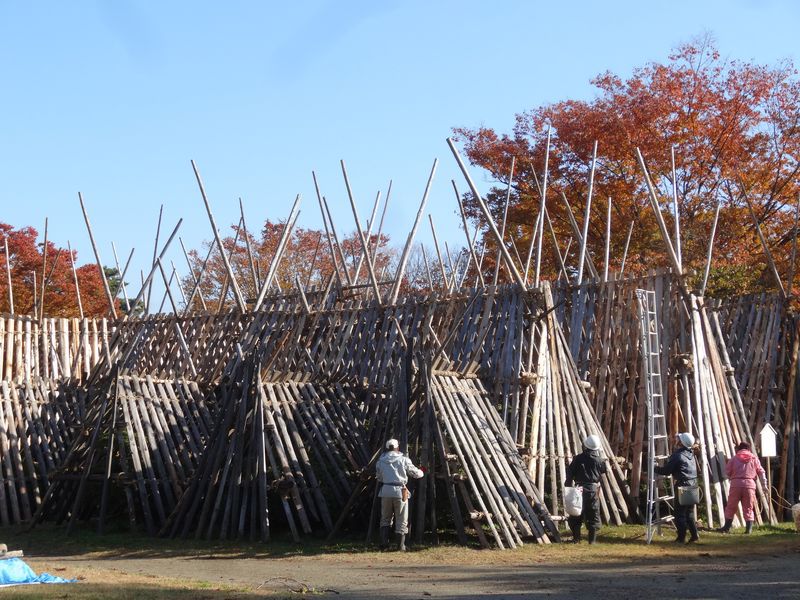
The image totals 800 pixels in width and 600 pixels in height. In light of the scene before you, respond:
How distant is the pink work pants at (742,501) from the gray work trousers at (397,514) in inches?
180

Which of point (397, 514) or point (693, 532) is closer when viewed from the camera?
point (397, 514)

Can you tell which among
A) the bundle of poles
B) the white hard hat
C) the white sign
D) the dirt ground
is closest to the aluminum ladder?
the bundle of poles

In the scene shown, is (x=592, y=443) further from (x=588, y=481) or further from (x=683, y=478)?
(x=683, y=478)

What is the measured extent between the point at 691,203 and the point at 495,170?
15.5ft

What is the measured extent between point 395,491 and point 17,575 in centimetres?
432

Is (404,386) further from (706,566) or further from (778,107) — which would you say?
(778,107)

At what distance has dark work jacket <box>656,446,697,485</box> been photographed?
13.3m

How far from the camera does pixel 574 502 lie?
42.4ft

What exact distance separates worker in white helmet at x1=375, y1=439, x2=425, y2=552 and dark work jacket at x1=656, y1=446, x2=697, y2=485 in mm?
3145

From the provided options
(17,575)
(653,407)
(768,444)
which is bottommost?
(17,575)

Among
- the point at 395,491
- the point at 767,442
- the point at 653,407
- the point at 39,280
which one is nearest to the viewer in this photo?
the point at 395,491

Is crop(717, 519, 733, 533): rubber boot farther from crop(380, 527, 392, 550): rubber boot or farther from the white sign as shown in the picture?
crop(380, 527, 392, 550): rubber boot

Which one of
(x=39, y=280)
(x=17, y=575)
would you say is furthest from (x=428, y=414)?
(x=39, y=280)

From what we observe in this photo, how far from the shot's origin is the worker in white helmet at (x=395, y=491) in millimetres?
12492
